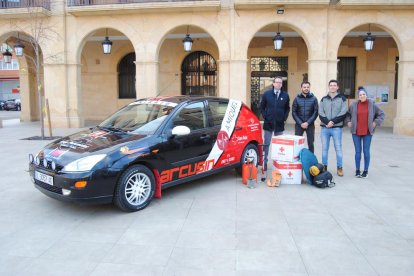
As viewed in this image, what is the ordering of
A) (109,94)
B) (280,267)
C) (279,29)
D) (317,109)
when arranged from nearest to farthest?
(280,267), (317,109), (279,29), (109,94)

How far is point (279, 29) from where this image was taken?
16.1m

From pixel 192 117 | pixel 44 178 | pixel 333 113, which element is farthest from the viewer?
pixel 333 113

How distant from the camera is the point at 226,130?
679 cm

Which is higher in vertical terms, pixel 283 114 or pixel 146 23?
pixel 146 23

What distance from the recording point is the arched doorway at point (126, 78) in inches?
795

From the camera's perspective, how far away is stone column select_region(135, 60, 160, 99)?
15039 mm

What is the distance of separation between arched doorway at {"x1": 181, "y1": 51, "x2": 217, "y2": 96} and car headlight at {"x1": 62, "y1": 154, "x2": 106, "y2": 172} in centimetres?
1492

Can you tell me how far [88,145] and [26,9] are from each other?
12.4 meters

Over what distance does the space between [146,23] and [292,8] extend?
5.73m

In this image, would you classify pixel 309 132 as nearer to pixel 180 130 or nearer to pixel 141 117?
pixel 180 130

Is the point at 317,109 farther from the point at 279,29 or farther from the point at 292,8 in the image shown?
the point at 279,29

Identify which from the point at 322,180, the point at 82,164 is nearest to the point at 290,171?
the point at 322,180

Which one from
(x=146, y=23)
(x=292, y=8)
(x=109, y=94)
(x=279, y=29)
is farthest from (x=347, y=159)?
(x=109, y=94)

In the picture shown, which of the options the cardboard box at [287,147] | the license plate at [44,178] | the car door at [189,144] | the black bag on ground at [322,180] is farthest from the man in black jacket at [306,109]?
the license plate at [44,178]
